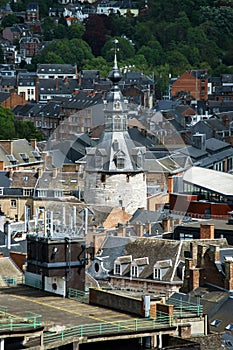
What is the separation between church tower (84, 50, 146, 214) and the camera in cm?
5169

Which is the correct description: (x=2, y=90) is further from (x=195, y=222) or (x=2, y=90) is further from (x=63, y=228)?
(x=63, y=228)

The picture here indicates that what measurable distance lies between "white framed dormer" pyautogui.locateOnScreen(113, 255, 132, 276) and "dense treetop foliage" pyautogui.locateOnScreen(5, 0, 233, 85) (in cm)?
10713

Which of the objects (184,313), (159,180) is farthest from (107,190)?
(184,313)

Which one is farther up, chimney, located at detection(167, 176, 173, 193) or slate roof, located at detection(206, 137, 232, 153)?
slate roof, located at detection(206, 137, 232, 153)

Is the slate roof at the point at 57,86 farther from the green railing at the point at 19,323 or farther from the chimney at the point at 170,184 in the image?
the green railing at the point at 19,323

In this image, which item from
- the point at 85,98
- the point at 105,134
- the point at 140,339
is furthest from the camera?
the point at 85,98

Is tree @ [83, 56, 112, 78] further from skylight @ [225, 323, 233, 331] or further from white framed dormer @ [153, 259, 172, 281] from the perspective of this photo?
skylight @ [225, 323, 233, 331]

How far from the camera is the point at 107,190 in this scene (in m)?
51.6

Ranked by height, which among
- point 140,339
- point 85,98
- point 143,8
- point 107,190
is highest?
point 143,8

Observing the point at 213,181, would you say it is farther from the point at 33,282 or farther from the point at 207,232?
the point at 33,282

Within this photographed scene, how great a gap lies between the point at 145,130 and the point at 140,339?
56031 millimetres

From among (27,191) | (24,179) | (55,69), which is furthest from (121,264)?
(55,69)

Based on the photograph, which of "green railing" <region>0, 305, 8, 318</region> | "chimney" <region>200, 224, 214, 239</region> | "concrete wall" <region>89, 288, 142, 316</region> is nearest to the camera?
"green railing" <region>0, 305, 8, 318</region>

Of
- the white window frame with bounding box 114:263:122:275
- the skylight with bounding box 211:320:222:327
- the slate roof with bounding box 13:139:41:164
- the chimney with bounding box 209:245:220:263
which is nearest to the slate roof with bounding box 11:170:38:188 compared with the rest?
the slate roof with bounding box 13:139:41:164
